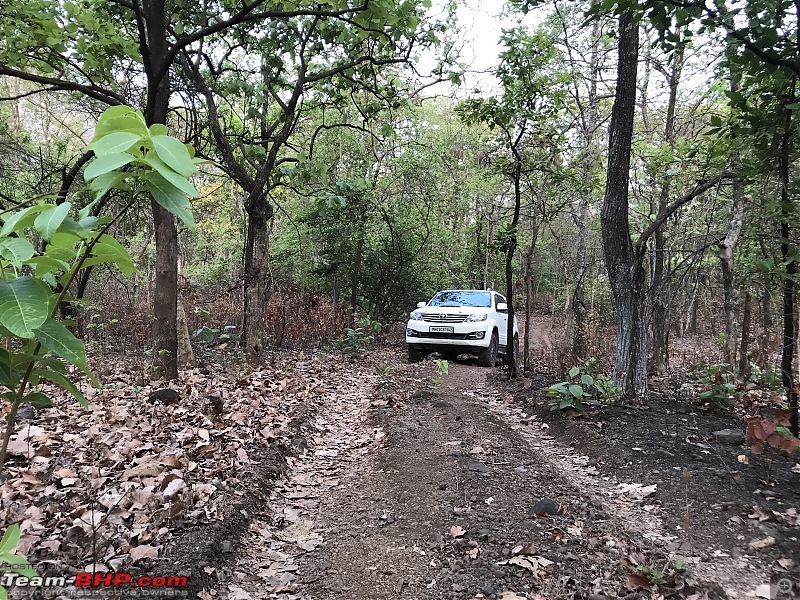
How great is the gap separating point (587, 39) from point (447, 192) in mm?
9671

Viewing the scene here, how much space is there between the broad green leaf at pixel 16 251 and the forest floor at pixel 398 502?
2.05 metres

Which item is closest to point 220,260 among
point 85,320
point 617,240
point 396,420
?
point 85,320

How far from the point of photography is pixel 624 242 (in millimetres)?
6297

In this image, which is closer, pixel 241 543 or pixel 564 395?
pixel 241 543

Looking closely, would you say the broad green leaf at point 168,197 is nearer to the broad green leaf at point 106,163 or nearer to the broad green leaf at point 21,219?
the broad green leaf at point 106,163

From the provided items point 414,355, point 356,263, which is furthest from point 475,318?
point 356,263

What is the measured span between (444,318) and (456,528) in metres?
7.79

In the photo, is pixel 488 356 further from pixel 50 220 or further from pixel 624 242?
pixel 50 220

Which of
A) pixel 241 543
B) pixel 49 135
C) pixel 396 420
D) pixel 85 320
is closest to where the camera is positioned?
pixel 241 543

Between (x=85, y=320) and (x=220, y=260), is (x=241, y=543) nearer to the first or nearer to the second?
(x=85, y=320)

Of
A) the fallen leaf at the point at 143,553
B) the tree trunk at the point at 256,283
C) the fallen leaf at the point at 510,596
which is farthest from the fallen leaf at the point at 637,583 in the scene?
the tree trunk at the point at 256,283

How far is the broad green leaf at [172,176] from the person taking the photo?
98 cm

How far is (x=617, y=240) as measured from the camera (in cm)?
630

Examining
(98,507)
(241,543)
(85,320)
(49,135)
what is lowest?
(241,543)
